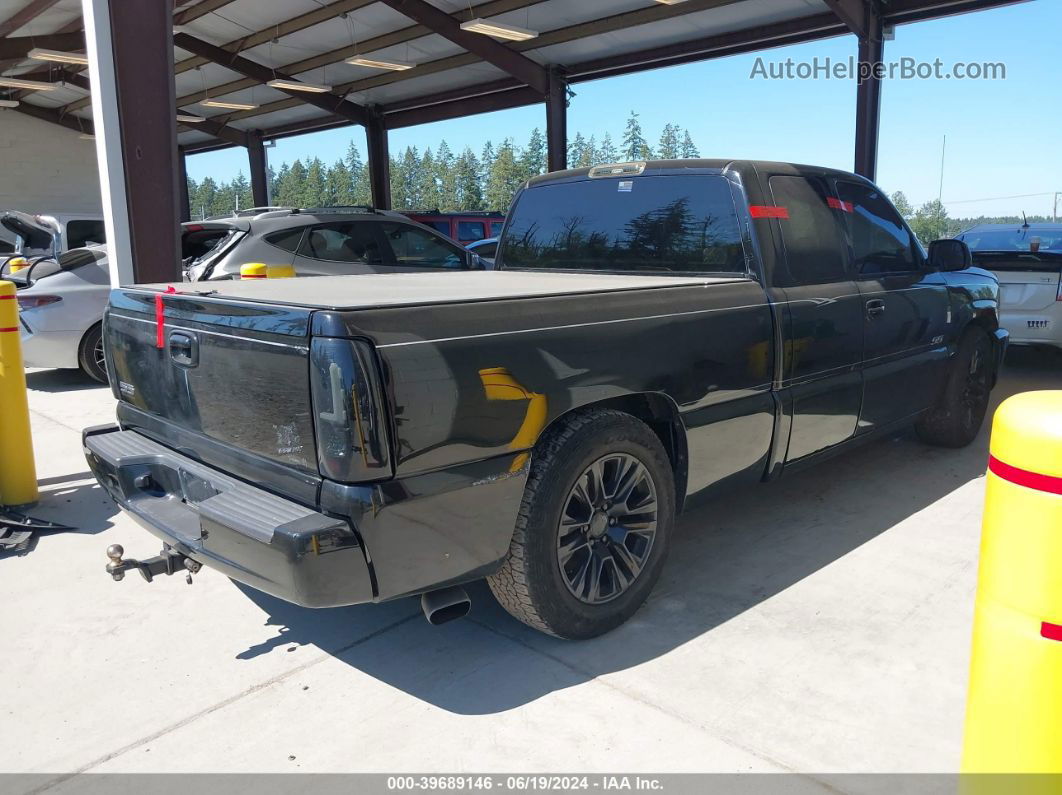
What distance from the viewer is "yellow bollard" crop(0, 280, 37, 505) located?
464 cm

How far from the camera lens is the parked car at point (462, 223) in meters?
14.8

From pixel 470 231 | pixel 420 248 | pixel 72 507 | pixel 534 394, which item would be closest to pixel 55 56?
pixel 470 231

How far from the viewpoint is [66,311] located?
810cm

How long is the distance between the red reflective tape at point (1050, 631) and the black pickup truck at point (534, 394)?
1536 millimetres

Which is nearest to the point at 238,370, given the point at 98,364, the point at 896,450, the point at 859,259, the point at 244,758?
the point at 244,758

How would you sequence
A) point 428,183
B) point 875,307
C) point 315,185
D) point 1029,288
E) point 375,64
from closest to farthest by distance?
point 875,307 < point 1029,288 < point 375,64 < point 428,183 < point 315,185

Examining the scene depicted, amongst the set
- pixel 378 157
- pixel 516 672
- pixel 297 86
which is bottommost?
pixel 516 672

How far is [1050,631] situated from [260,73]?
22.0 metres

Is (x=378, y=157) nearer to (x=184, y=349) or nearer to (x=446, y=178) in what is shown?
(x=184, y=349)

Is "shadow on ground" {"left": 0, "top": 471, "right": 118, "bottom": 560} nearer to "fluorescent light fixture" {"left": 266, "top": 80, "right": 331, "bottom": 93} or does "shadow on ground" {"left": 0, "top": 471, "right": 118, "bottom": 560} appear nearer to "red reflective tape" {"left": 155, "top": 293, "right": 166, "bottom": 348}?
"red reflective tape" {"left": 155, "top": 293, "right": 166, "bottom": 348}

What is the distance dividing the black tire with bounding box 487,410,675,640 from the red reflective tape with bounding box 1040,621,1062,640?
61.5 inches

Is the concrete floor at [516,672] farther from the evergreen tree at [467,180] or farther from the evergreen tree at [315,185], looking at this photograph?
the evergreen tree at [315,185]

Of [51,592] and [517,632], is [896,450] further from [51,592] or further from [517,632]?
[51,592]

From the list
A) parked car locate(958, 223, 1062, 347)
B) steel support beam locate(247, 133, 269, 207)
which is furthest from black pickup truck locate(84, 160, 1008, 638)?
steel support beam locate(247, 133, 269, 207)
